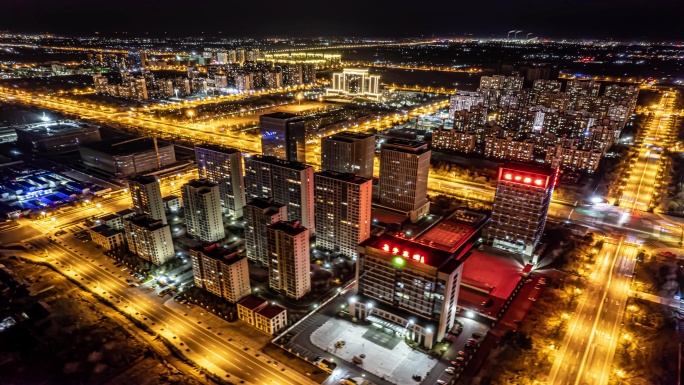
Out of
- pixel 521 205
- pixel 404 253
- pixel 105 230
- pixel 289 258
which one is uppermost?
pixel 404 253

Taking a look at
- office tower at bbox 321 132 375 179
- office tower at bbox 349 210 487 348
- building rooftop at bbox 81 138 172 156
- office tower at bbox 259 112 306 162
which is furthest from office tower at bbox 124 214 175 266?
building rooftop at bbox 81 138 172 156

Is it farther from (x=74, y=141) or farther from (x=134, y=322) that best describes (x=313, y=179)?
(x=74, y=141)

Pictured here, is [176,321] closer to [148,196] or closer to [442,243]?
[148,196]

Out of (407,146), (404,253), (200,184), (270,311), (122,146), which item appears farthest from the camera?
(122,146)

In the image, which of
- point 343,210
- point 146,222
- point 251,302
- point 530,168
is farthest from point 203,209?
point 530,168

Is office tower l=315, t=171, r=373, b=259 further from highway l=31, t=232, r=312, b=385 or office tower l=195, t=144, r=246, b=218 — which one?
highway l=31, t=232, r=312, b=385

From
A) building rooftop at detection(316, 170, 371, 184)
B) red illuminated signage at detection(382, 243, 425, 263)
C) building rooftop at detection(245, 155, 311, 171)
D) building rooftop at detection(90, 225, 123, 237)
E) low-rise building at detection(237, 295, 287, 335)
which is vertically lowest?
low-rise building at detection(237, 295, 287, 335)

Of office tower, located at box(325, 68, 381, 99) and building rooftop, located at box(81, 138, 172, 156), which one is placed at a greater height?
office tower, located at box(325, 68, 381, 99)
